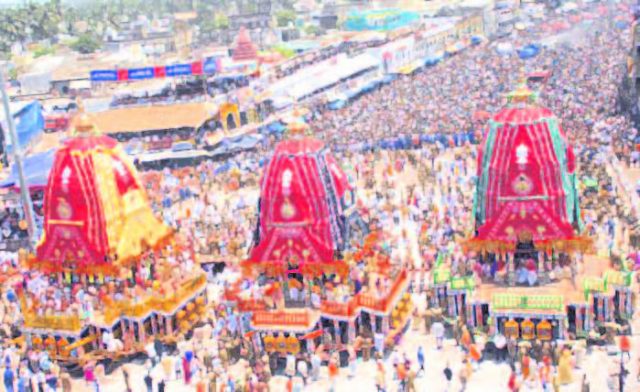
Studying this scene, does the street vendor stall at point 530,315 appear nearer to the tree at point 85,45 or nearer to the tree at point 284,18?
the tree at point 85,45

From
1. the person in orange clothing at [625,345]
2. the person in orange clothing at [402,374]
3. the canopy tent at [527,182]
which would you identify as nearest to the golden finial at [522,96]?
the canopy tent at [527,182]

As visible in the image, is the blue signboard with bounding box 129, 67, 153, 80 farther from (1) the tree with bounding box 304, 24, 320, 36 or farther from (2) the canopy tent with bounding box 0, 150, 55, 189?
Answer: (1) the tree with bounding box 304, 24, 320, 36

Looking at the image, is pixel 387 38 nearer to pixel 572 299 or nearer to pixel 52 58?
pixel 52 58

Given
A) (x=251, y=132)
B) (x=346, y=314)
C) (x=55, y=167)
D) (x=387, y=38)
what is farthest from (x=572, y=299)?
(x=387, y=38)

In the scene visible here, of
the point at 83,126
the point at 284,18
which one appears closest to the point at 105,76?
the point at 83,126

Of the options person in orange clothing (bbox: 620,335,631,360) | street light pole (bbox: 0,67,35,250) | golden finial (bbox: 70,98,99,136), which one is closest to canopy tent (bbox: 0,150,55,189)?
street light pole (bbox: 0,67,35,250)

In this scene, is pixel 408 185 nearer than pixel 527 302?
No

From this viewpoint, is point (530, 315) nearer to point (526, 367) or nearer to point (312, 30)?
point (526, 367)
